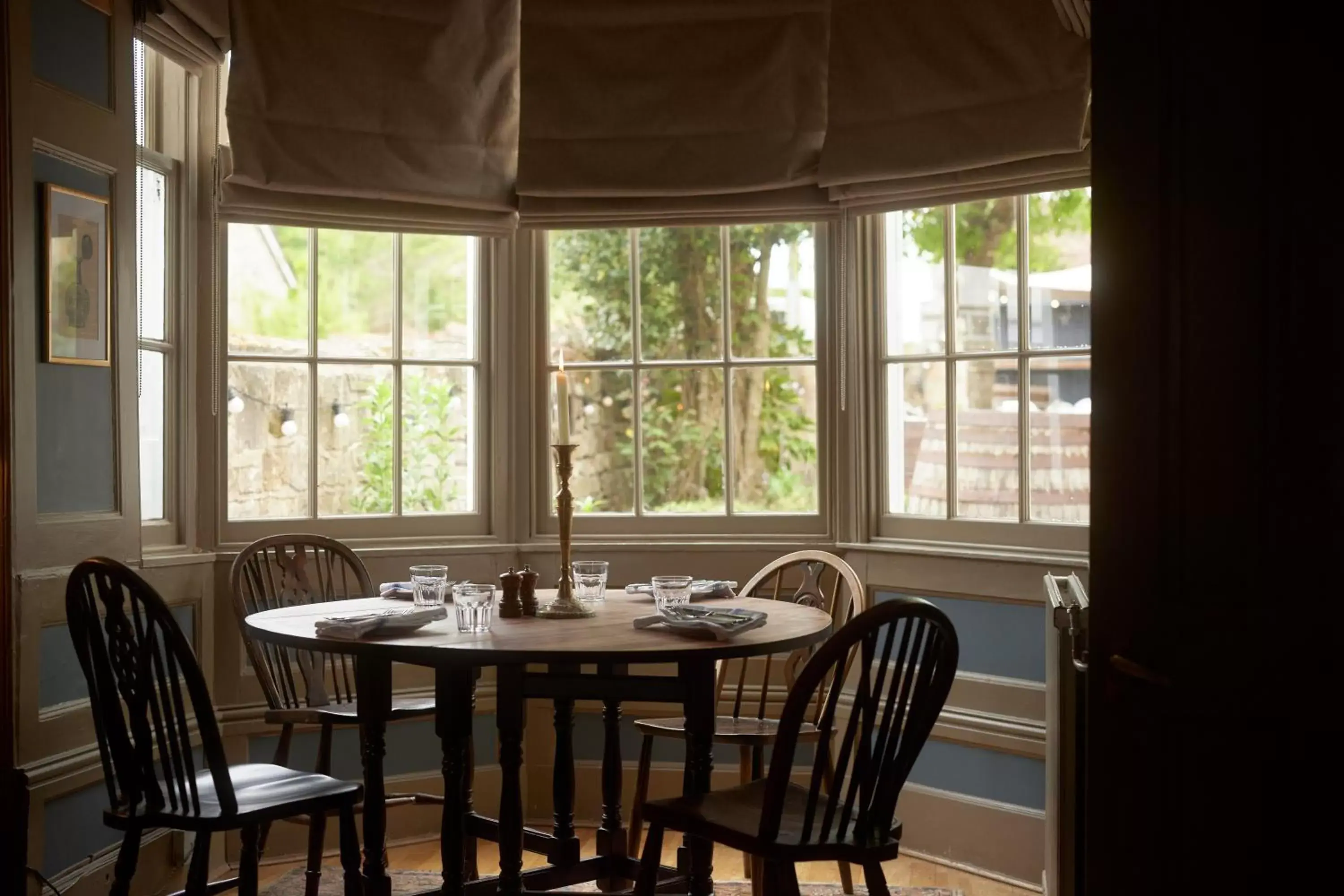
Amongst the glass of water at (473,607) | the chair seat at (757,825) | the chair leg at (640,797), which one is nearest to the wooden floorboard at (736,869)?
the chair leg at (640,797)

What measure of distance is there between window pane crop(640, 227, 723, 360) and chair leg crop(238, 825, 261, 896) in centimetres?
223

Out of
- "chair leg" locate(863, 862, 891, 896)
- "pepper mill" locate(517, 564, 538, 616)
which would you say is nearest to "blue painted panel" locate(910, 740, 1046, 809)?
"chair leg" locate(863, 862, 891, 896)

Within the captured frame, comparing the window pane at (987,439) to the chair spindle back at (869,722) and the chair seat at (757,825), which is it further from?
the chair spindle back at (869,722)

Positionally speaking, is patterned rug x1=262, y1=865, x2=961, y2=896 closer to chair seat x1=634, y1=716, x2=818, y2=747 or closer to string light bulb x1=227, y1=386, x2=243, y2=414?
chair seat x1=634, y1=716, x2=818, y2=747

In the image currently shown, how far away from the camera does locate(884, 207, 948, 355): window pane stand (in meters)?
3.98

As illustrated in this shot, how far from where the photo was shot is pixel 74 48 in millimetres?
3154

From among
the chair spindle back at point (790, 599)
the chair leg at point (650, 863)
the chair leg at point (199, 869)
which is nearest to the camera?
the chair leg at point (199, 869)

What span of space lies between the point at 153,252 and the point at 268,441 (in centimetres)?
69

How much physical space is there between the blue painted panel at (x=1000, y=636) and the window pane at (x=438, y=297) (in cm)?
177

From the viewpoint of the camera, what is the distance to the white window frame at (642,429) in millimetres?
4199

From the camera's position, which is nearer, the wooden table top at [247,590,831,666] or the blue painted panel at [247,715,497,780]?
the wooden table top at [247,590,831,666]

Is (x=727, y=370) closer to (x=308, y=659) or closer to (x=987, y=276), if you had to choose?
(x=987, y=276)

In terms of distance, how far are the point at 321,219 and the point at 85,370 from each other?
3.24 feet

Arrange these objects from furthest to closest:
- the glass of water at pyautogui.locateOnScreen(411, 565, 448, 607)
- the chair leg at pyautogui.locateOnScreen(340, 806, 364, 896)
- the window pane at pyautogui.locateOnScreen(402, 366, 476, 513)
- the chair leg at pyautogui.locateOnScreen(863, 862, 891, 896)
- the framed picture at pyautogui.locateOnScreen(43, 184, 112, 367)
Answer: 1. the window pane at pyautogui.locateOnScreen(402, 366, 476, 513)
2. the framed picture at pyautogui.locateOnScreen(43, 184, 112, 367)
3. the glass of water at pyautogui.locateOnScreen(411, 565, 448, 607)
4. the chair leg at pyautogui.locateOnScreen(340, 806, 364, 896)
5. the chair leg at pyautogui.locateOnScreen(863, 862, 891, 896)
